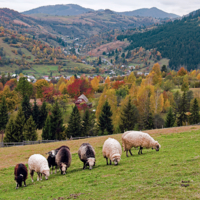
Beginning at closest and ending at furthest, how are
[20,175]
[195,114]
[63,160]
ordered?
[20,175]
[63,160]
[195,114]

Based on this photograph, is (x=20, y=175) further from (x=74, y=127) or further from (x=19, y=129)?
(x=74, y=127)

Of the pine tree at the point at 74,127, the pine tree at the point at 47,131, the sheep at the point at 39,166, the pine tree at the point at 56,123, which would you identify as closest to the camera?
the sheep at the point at 39,166

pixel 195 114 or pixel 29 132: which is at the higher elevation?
pixel 195 114

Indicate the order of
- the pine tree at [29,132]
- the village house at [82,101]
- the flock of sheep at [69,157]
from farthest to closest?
the village house at [82,101]
the pine tree at [29,132]
the flock of sheep at [69,157]

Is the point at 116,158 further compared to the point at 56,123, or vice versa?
the point at 56,123

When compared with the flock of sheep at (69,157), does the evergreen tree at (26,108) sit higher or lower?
higher

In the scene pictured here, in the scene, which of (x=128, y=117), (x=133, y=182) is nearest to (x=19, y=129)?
(x=128, y=117)

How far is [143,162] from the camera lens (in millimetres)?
17641

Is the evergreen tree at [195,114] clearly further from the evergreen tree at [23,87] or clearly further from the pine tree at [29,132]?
the evergreen tree at [23,87]

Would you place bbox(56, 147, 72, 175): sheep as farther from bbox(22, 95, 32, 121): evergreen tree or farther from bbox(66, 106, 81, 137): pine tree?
bbox(22, 95, 32, 121): evergreen tree

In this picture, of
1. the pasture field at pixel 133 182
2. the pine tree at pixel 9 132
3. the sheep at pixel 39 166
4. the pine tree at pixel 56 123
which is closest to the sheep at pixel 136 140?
the pasture field at pixel 133 182

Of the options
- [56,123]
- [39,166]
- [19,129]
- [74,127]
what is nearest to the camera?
[39,166]

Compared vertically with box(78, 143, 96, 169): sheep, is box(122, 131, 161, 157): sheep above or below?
above

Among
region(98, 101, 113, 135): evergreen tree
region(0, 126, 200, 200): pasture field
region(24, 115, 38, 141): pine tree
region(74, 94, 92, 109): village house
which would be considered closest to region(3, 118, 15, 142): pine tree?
region(24, 115, 38, 141): pine tree
